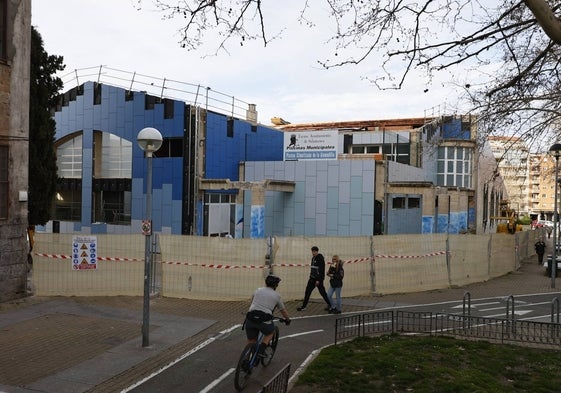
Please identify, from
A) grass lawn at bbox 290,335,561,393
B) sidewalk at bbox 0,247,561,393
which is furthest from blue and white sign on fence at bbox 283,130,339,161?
grass lawn at bbox 290,335,561,393

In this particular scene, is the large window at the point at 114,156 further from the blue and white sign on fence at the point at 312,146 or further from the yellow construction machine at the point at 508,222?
the yellow construction machine at the point at 508,222

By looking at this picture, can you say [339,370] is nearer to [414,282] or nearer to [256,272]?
[256,272]

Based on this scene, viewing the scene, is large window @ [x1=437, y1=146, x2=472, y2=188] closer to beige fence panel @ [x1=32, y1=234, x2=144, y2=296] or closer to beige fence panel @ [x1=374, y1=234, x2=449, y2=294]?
beige fence panel @ [x1=374, y1=234, x2=449, y2=294]

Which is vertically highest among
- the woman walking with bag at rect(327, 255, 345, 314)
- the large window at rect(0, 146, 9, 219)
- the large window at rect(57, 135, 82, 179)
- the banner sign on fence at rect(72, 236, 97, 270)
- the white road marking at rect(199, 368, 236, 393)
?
the large window at rect(57, 135, 82, 179)

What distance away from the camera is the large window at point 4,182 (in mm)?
13938

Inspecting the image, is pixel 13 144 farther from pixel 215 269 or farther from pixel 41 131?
pixel 215 269

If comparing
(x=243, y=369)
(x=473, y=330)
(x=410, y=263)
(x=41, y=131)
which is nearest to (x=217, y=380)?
(x=243, y=369)

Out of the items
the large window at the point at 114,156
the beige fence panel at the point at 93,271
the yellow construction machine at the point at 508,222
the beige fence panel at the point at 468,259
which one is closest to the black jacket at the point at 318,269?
the beige fence panel at the point at 93,271

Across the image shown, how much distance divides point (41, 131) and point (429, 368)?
49.0 ft

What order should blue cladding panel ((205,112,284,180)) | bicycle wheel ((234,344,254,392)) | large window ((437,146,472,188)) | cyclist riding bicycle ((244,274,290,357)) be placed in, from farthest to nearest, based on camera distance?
large window ((437,146,472,188))
blue cladding panel ((205,112,284,180))
cyclist riding bicycle ((244,274,290,357))
bicycle wheel ((234,344,254,392))

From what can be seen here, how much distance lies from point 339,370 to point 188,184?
2078cm

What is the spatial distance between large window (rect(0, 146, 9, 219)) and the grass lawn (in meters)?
9.44

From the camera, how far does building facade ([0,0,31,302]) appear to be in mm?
13867

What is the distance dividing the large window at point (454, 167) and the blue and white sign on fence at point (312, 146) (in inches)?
700
